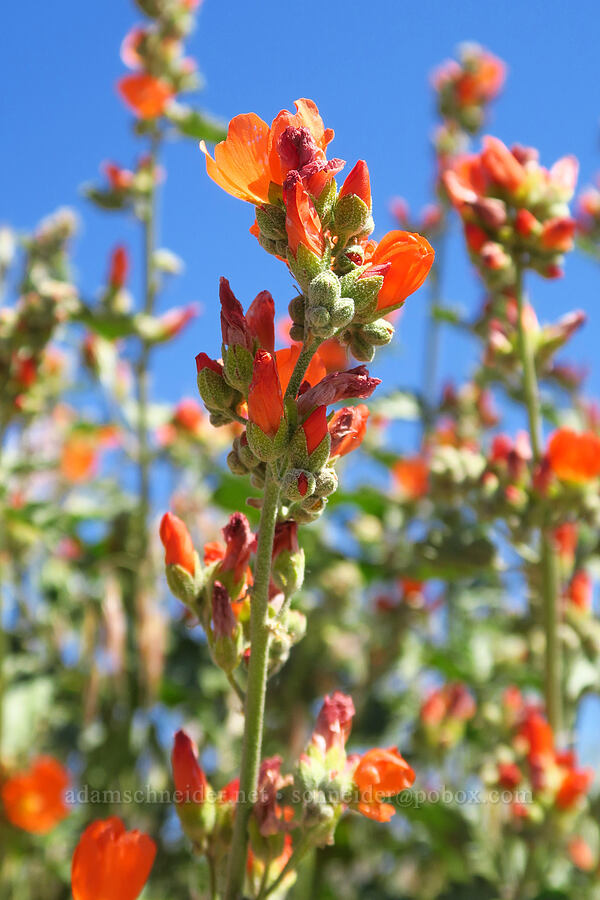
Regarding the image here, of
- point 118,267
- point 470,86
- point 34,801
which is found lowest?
point 34,801

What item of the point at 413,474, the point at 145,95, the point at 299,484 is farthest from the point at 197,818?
the point at 145,95

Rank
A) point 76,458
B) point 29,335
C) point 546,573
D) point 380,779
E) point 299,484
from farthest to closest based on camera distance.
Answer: point 76,458
point 29,335
point 546,573
point 380,779
point 299,484

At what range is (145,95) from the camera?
115 inches

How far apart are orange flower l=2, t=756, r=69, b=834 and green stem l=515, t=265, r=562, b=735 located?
1292 mm

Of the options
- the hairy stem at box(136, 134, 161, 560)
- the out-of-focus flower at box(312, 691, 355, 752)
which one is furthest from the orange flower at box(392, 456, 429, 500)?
the out-of-focus flower at box(312, 691, 355, 752)

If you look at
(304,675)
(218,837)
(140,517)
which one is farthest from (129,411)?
(218,837)

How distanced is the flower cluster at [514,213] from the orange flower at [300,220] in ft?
3.62

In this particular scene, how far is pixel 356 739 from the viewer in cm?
248

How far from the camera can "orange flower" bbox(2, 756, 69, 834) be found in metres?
2.35

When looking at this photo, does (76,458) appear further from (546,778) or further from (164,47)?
(546,778)

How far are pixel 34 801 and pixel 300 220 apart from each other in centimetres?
202

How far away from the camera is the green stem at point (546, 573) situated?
6.10 feet

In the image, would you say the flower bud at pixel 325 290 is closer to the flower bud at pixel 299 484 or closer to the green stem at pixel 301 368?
the green stem at pixel 301 368

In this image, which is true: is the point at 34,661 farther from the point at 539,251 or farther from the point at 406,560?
the point at 539,251
